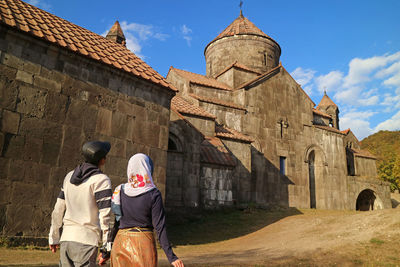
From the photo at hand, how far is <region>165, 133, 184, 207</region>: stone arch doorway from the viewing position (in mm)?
11745

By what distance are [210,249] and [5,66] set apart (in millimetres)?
6297

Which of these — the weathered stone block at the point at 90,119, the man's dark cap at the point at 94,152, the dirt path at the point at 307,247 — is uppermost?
the weathered stone block at the point at 90,119

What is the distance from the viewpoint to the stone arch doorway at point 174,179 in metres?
11.7

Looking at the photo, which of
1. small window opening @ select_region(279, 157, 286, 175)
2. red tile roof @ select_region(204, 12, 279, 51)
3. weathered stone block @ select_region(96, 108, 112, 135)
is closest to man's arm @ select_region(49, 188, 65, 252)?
weathered stone block @ select_region(96, 108, 112, 135)

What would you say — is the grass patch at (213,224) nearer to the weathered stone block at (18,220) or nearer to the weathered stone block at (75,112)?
the weathered stone block at (18,220)

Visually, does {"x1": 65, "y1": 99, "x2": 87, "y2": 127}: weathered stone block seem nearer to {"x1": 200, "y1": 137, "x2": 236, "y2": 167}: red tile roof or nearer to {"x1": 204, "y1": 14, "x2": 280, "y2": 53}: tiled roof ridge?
{"x1": 200, "y1": 137, "x2": 236, "y2": 167}: red tile roof

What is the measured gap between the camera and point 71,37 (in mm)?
8000

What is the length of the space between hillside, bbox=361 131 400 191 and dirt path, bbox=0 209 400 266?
27782 mm

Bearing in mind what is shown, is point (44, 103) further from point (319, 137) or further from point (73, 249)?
point (319, 137)

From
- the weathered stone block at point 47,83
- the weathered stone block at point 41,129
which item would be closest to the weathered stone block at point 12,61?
the weathered stone block at point 47,83

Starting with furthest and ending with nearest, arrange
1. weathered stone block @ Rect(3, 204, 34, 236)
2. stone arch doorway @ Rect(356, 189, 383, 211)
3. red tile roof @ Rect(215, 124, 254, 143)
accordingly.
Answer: stone arch doorway @ Rect(356, 189, 383, 211), red tile roof @ Rect(215, 124, 254, 143), weathered stone block @ Rect(3, 204, 34, 236)

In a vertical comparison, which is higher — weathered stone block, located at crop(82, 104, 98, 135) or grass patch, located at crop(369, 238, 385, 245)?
weathered stone block, located at crop(82, 104, 98, 135)

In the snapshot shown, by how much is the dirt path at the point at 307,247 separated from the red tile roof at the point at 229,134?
5.47 m

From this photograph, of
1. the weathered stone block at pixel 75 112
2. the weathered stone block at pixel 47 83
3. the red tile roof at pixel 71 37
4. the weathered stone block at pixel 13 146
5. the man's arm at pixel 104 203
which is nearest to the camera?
the man's arm at pixel 104 203
